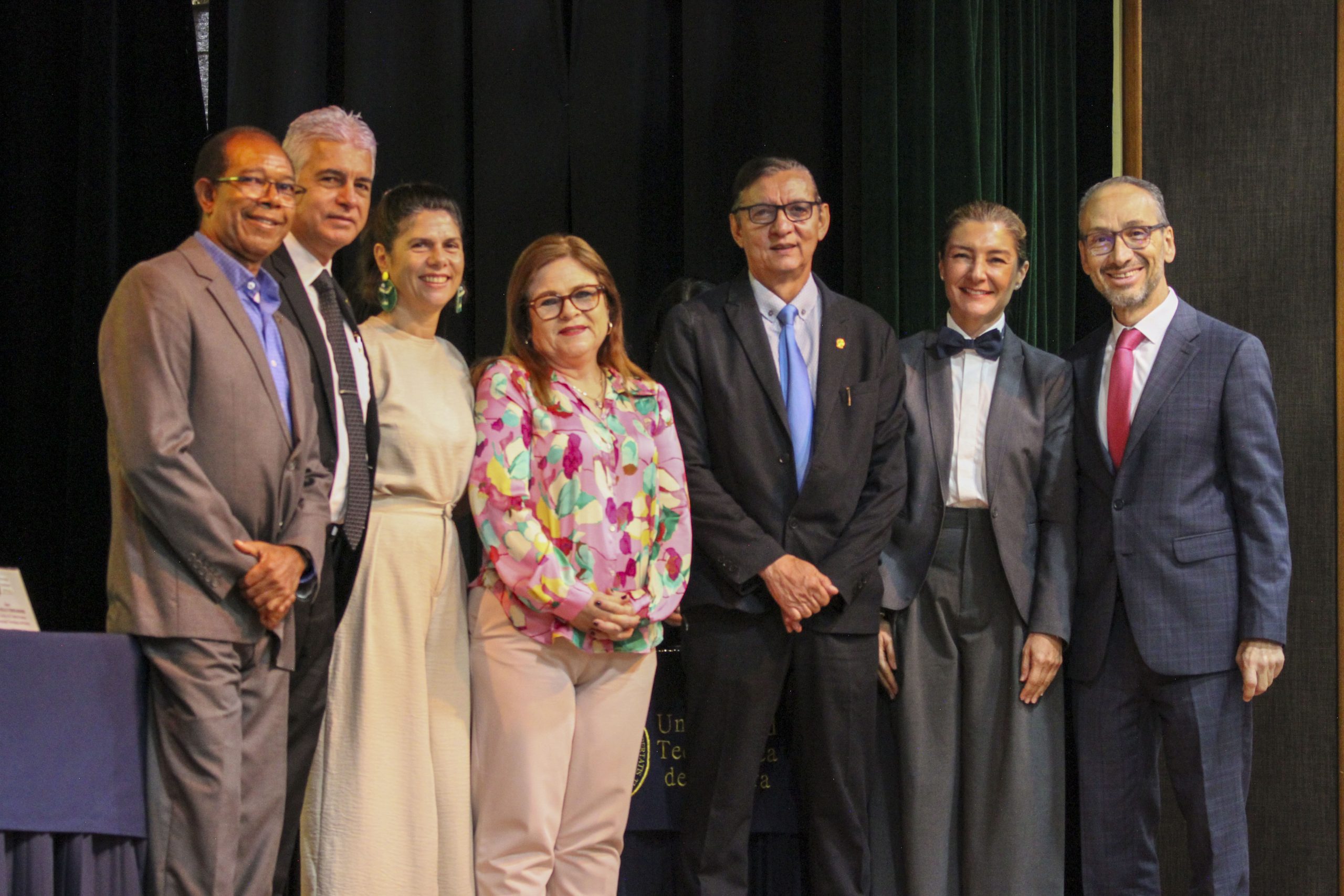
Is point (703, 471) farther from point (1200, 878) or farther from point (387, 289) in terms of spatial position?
point (1200, 878)

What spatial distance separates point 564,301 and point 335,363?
1.72 ft

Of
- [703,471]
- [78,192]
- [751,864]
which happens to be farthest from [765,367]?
[78,192]

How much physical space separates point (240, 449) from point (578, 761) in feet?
3.22

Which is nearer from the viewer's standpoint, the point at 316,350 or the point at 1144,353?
the point at 316,350

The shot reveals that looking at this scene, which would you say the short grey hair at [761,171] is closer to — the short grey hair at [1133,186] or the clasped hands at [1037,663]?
the short grey hair at [1133,186]

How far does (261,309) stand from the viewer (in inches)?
105

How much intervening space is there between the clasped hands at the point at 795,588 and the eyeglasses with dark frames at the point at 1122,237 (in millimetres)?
1090

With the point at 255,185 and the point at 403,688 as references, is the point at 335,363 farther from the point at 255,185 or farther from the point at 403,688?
the point at 403,688

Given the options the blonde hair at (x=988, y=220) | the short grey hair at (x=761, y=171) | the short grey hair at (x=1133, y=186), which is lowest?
the blonde hair at (x=988, y=220)

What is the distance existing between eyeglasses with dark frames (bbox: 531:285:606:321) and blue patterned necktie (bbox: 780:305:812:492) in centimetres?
49

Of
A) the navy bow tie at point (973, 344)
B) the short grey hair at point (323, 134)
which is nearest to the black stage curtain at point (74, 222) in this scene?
the short grey hair at point (323, 134)

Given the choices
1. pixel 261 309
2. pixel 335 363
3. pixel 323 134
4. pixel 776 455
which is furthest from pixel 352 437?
pixel 776 455

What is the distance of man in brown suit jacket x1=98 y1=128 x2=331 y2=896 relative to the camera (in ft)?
7.93

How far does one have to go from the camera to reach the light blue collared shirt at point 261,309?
264 centimetres
